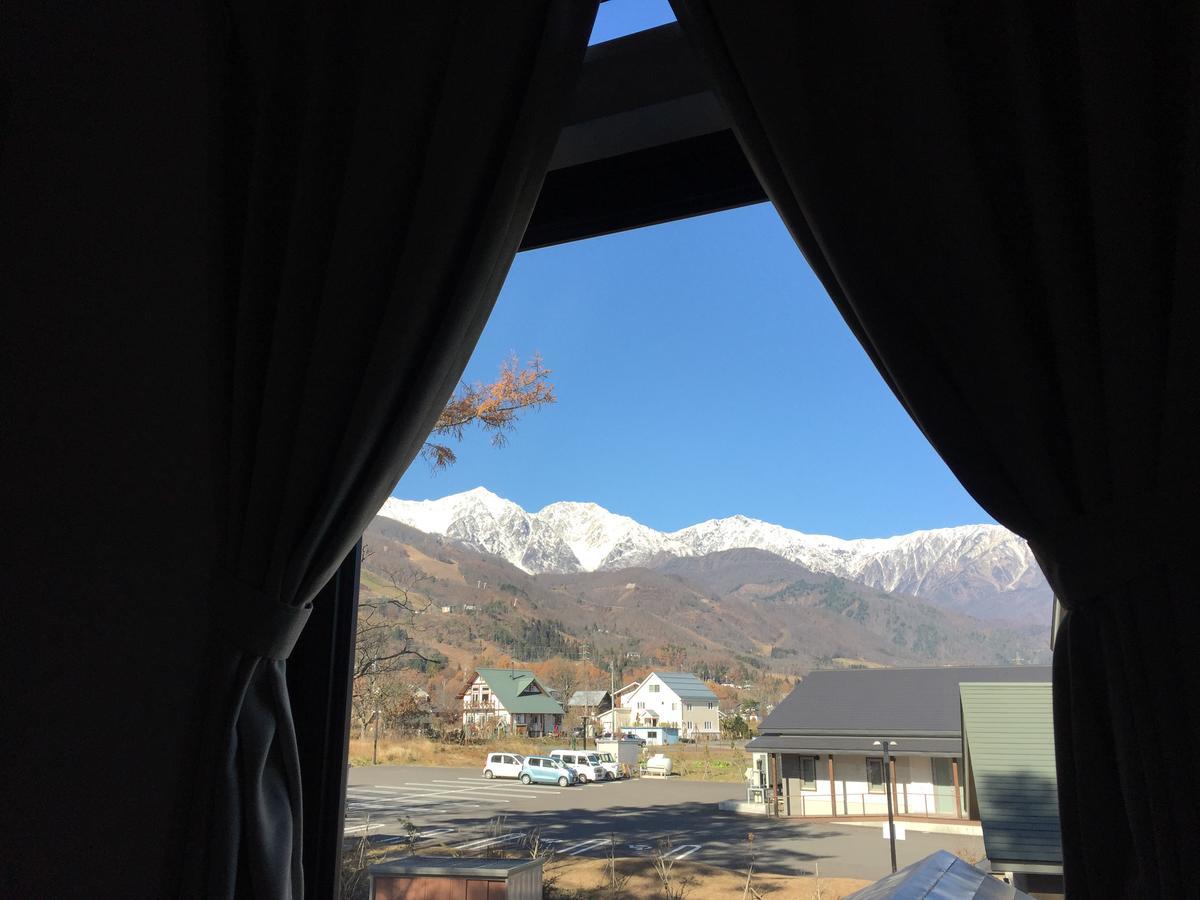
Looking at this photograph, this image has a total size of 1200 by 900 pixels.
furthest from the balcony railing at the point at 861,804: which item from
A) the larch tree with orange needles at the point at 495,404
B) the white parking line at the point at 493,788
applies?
the larch tree with orange needles at the point at 495,404

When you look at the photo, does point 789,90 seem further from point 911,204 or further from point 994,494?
point 994,494

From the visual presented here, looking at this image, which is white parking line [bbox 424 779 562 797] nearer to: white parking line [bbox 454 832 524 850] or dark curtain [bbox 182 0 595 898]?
white parking line [bbox 454 832 524 850]

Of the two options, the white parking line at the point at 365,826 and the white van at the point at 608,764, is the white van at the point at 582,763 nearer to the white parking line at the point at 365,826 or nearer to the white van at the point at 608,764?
the white van at the point at 608,764

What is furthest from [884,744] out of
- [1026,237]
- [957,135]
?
[957,135]

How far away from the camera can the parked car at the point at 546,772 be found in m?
1.41

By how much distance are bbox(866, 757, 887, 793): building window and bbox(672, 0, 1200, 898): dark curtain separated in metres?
0.36

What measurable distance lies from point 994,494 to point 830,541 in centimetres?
49

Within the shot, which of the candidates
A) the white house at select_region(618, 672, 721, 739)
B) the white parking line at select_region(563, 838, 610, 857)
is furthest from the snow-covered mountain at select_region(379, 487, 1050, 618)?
the white parking line at select_region(563, 838, 610, 857)

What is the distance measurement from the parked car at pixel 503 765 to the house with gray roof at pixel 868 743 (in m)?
0.42

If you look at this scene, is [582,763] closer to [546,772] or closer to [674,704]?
[546,772]

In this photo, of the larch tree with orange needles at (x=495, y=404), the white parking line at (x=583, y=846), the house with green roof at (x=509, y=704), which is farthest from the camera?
the larch tree with orange needles at (x=495, y=404)

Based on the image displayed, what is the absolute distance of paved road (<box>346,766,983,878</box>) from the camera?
46.8 inches

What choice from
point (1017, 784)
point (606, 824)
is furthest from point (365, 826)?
point (1017, 784)

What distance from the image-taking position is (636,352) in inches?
62.1
